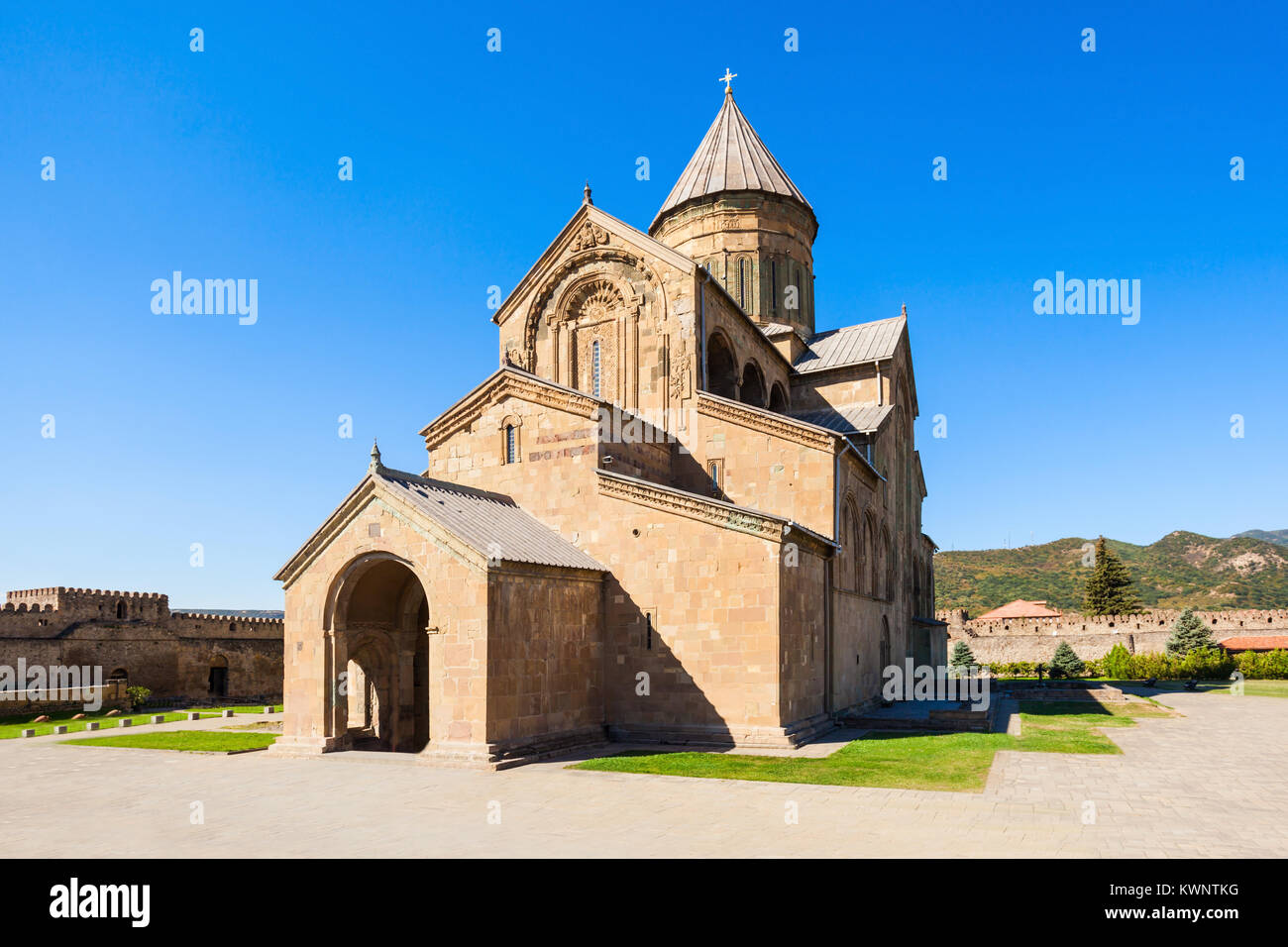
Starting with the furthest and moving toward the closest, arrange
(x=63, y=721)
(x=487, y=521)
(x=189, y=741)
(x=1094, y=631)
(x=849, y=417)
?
1. (x=1094, y=631)
2. (x=849, y=417)
3. (x=63, y=721)
4. (x=189, y=741)
5. (x=487, y=521)

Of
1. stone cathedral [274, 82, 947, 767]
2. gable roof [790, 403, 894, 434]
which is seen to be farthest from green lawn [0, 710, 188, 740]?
gable roof [790, 403, 894, 434]

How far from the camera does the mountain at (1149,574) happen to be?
7850 centimetres

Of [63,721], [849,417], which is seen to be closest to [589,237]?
[849,417]

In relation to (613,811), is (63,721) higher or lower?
lower

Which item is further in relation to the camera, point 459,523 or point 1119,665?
point 1119,665

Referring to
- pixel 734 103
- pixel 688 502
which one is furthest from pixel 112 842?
pixel 734 103

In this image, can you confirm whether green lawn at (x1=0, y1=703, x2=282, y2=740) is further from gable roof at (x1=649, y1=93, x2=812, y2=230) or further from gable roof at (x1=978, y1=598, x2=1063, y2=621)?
gable roof at (x1=978, y1=598, x2=1063, y2=621)

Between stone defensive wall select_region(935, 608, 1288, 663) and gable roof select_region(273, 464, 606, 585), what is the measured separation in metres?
37.2

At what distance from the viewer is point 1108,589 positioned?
57.4 metres

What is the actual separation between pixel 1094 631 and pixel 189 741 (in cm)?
4858

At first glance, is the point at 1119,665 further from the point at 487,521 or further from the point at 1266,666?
the point at 487,521
